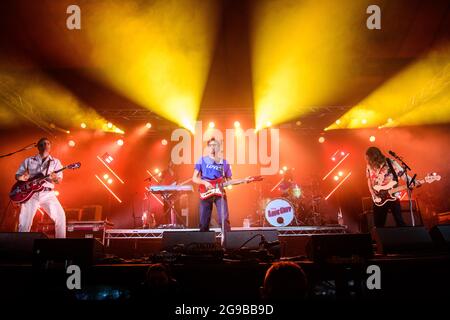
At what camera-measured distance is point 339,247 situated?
260 centimetres

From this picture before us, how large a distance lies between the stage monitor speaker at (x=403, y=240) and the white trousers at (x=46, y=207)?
5.18m

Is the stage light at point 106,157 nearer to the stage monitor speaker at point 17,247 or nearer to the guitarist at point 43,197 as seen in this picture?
the guitarist at point 43,197

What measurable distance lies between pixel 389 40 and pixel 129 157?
8867mm

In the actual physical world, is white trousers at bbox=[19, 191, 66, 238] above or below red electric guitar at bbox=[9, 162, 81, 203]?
below

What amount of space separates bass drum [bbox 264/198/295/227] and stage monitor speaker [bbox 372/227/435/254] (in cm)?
570

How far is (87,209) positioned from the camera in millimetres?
9883

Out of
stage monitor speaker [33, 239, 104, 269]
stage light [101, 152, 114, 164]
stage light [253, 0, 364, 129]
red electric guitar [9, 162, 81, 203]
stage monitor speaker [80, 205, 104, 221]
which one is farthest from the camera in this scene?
stage light [101, 152, 114, 164]

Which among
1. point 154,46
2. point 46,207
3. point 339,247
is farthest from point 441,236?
point 154,46

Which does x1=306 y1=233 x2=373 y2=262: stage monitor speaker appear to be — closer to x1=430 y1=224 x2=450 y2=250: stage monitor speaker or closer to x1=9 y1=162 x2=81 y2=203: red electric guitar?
x1=430 y1=224 x2=450 y2=250: stage monitor speaker

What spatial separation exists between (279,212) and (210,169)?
3872 millimetres

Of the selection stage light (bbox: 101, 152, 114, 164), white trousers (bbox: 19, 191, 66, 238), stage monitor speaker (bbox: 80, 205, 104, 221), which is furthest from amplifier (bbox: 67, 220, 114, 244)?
stage light (bbox: 101, 152, 114, 164)

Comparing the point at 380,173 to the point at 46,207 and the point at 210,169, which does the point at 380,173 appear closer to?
the point at 210,169

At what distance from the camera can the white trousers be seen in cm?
580
